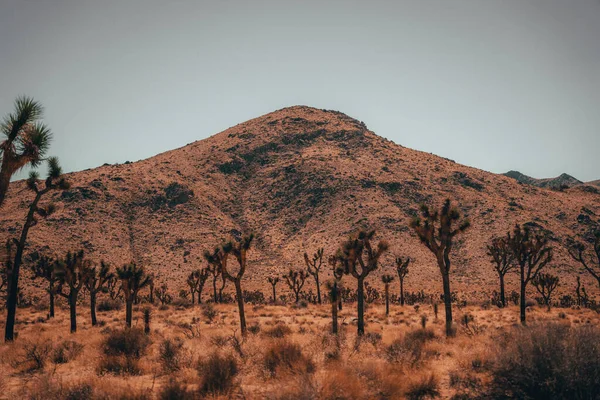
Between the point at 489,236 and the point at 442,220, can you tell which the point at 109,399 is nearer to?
the point at 442,220

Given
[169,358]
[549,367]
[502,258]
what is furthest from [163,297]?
[549,367]

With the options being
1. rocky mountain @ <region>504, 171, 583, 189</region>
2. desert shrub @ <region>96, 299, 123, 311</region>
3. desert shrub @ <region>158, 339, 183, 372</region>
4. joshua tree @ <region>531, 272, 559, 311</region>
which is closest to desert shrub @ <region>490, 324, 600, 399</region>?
desert shrub @ <region>158, 339, 183, 372</region>

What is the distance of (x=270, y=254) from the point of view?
223 ft

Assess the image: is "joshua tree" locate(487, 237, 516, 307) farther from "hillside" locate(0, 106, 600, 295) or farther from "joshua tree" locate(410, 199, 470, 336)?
"joshua tree" locate(410, 199, 470, 336)

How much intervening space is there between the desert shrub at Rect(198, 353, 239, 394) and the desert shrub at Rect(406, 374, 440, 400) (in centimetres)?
458

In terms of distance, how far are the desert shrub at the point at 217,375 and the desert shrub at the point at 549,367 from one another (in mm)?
6600

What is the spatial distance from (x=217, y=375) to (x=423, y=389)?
538cm

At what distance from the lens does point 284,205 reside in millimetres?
82938

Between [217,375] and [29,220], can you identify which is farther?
[29,220]

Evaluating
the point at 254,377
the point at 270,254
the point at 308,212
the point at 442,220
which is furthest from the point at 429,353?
the point at 308,212

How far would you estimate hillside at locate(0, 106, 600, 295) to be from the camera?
62.5 m

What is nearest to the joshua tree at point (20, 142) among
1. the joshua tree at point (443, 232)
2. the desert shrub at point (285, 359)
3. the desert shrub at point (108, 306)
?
the desert shrub at point (285, 359)

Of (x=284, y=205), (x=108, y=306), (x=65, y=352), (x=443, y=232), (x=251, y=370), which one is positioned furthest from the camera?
(x=284, y=205)

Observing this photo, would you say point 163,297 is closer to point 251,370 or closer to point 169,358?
point 169,358
